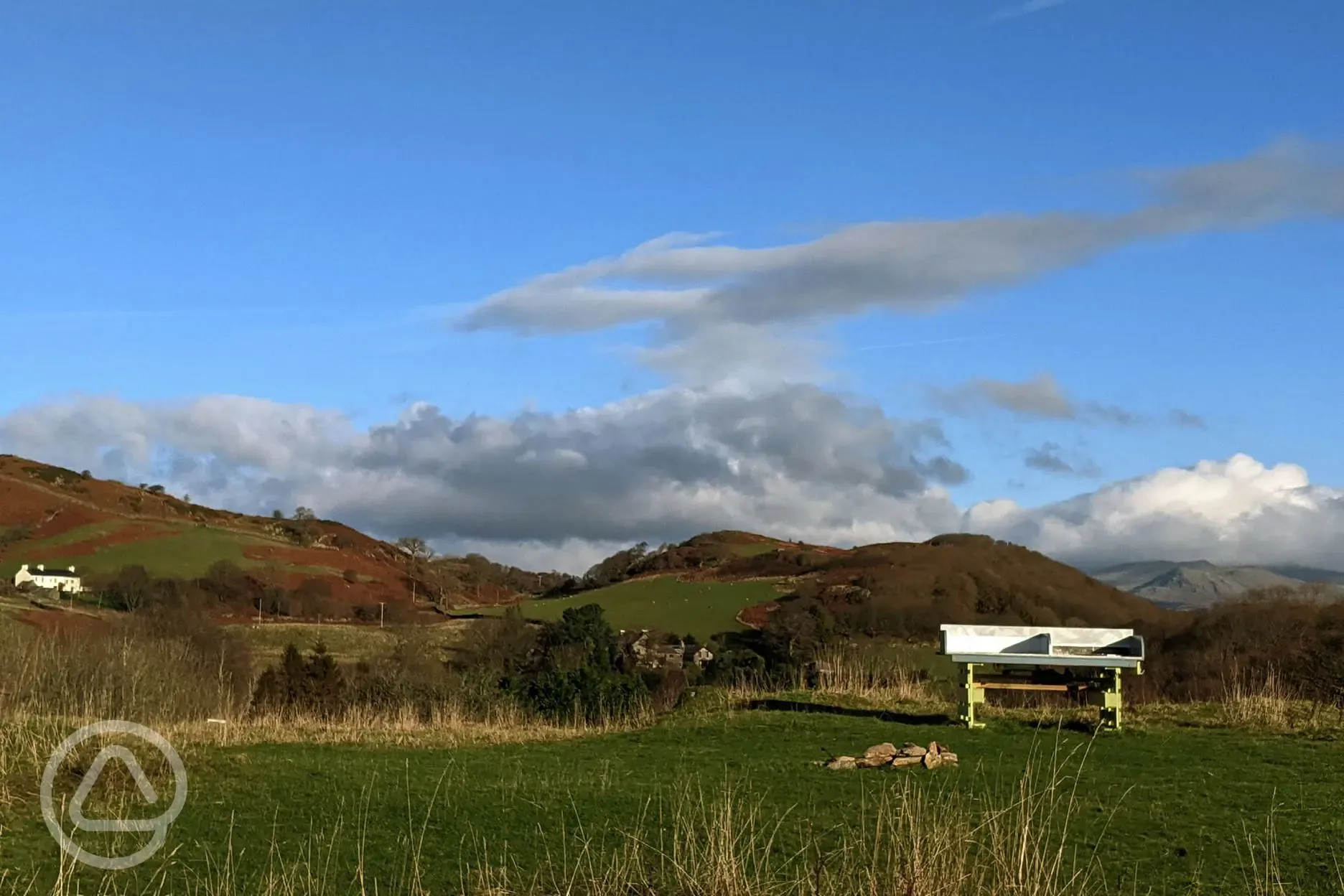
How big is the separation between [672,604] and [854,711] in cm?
4520

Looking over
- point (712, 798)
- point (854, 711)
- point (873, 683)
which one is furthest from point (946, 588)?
point (712, 798)

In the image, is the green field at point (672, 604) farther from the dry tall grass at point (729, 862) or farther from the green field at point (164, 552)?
the dry tall grass at point (729, 862)

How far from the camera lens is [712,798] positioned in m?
9.72

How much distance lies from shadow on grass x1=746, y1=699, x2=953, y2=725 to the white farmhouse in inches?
1911

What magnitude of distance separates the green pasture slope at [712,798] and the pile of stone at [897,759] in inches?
7.7

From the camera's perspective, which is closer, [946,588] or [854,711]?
[854,711]

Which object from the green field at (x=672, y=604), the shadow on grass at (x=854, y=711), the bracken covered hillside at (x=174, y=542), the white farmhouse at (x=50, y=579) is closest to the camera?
the shadow on grass at (x=854, y=711)

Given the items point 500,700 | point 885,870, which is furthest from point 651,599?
point 885,870

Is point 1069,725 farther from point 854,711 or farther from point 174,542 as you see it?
point 174,542

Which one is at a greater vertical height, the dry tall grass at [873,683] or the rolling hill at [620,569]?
the rolling hill at [620,569]

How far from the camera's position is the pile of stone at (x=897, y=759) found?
A: 36.9ft

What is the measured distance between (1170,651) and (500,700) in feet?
68.8

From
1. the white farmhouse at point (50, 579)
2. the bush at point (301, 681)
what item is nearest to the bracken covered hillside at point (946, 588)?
the bush at point (301, 681)

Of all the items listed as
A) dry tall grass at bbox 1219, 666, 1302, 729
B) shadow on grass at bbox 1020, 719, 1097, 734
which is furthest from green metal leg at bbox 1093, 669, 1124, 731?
dry tall grass at bbox 1219, 666, 1302, 729
